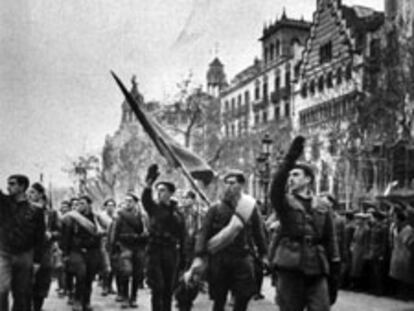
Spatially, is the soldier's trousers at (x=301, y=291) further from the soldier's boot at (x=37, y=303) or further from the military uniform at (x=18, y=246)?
the soldier's boot at (x=37, y=303)

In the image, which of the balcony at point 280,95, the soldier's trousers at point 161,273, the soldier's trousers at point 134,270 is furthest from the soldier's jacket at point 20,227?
the balcony at point 280,95

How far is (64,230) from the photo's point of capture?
11.5 m

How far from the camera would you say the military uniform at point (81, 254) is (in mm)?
11500

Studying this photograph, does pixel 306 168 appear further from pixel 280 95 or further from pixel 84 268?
pixel 280 95

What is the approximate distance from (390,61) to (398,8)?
11.1 m

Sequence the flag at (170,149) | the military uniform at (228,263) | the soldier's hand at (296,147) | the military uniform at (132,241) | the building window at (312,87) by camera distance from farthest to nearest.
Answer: the building window at (312,87) < the military uniform at (132,241) < the flag at (170,149) < the military uniform at (228,263) < the soldier's hand at (296,147)

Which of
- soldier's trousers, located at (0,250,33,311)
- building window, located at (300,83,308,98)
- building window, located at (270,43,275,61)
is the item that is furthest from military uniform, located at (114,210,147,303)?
building window, located at (270,43,275,61)

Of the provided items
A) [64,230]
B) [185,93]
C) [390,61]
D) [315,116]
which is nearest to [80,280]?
[64,230]

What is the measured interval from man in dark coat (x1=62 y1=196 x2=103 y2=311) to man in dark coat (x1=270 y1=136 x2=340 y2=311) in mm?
5364

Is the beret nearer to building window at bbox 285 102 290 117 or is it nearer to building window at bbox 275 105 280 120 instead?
building window at bbox 285 102 290 117

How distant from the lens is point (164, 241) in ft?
32.7

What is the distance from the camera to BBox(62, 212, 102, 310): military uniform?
37.7 feet

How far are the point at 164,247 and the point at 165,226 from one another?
0.92 feet

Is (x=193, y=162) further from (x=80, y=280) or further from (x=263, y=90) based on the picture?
(x=263, y=90)
